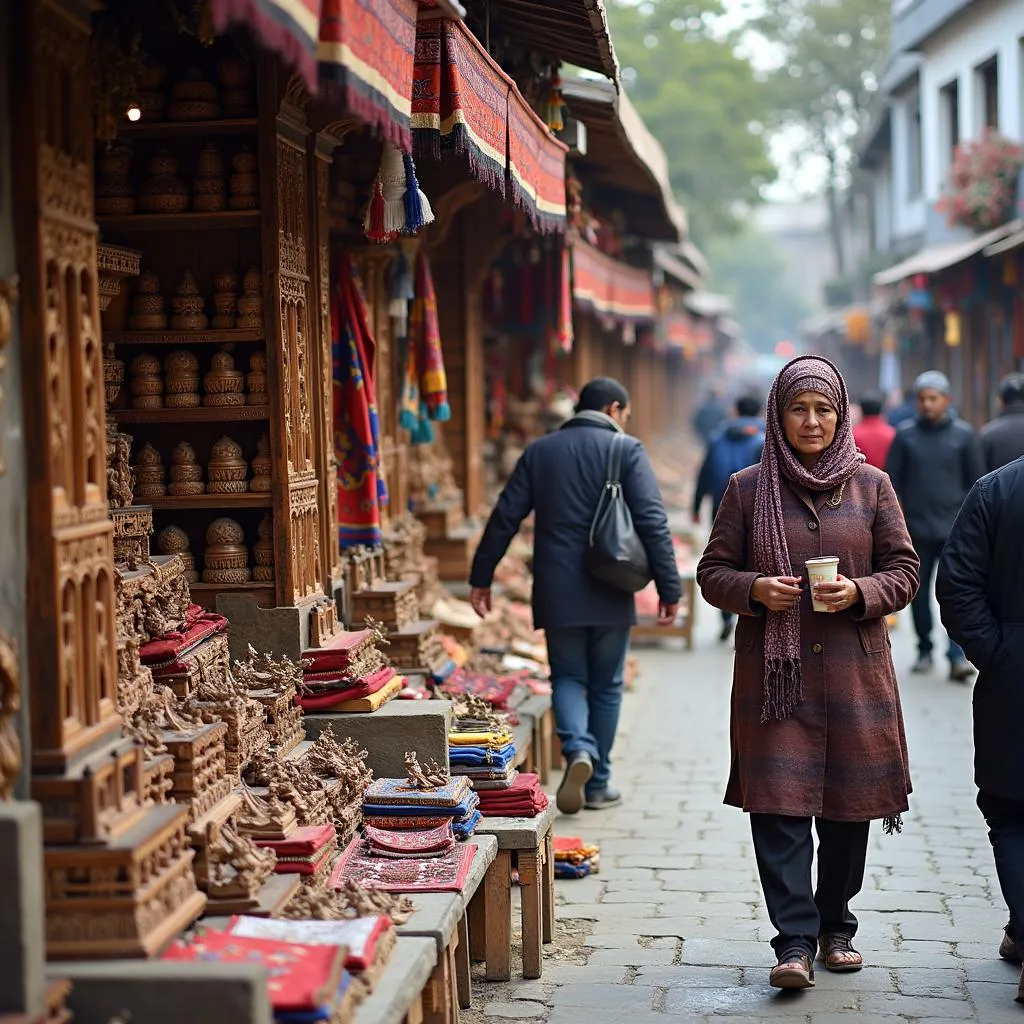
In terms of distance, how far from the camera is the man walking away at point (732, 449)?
1295 cm

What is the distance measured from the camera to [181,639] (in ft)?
17.2

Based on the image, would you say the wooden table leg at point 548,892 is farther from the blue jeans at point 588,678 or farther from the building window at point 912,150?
the building window at point 912,150

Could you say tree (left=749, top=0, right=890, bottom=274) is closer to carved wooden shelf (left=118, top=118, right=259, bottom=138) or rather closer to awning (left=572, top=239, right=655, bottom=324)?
awning (left=572, top=239, right=655, bottom=324)

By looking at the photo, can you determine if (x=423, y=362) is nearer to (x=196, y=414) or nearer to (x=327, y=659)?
(x=196, y=414)

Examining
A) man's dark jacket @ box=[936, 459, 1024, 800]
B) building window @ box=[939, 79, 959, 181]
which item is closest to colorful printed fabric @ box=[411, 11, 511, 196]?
man's dark jacket @ box=[936, 459, 1024, 800]

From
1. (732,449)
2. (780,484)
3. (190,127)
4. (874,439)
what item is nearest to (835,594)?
(780,484)

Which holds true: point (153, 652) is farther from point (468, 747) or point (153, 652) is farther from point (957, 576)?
point (957, 576)

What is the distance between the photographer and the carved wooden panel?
3.68 meters

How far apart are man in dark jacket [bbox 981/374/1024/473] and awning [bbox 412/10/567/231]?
15.2ft

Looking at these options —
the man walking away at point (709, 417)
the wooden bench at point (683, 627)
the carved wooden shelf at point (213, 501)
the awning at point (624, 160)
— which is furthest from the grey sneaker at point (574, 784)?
the man walking away at point (709, 417)

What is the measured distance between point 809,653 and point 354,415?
2.89 m

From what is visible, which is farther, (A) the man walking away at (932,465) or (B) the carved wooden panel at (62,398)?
(A) the man walking away at (932,465)

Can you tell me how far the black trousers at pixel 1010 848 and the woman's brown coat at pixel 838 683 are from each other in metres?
0.31

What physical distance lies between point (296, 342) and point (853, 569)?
2.26 meters
